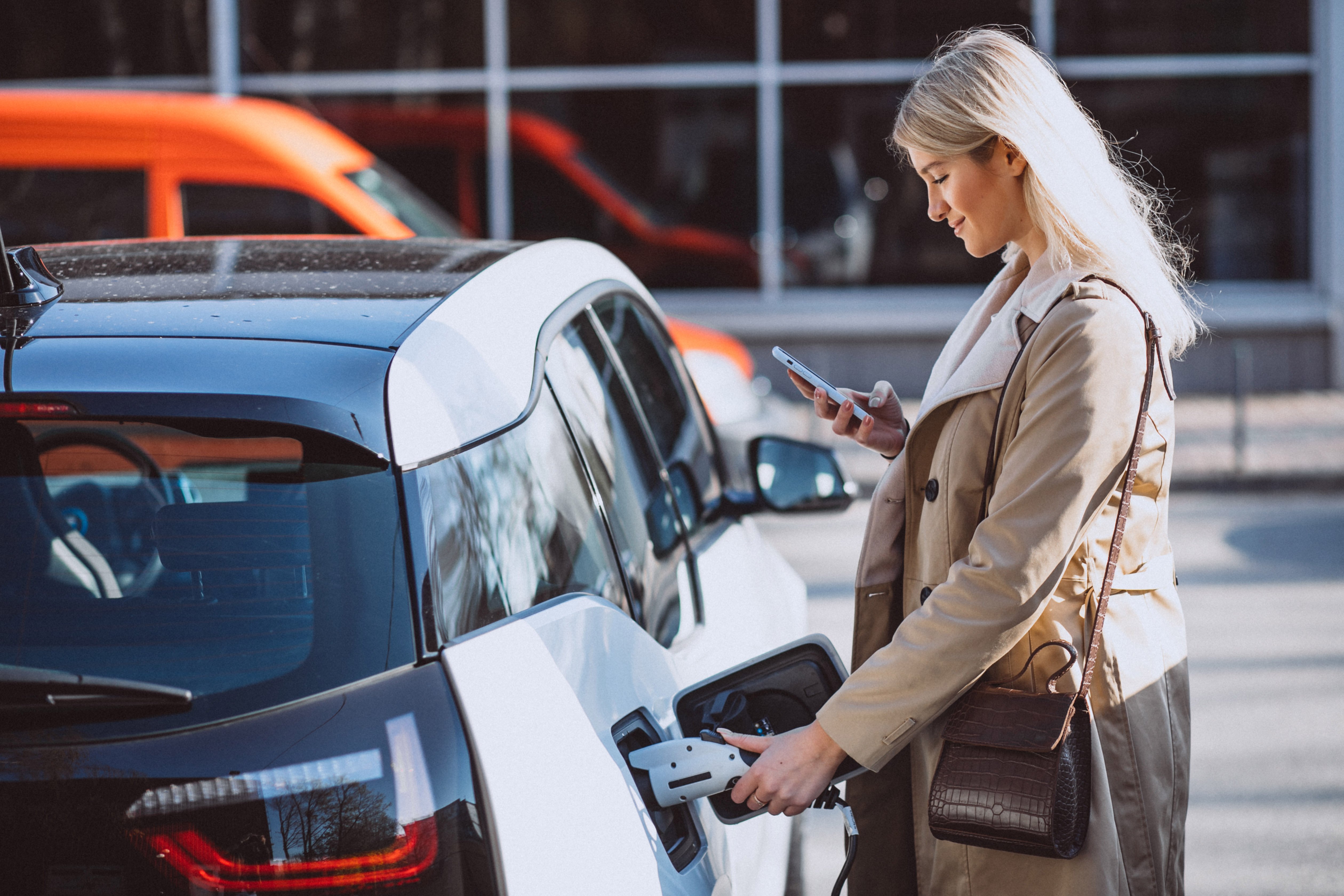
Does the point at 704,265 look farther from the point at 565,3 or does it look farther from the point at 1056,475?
the point at 1056,475

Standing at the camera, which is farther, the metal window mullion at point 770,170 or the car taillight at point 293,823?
the metal window mullion at point 770,170

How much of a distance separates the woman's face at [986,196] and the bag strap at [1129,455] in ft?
0.52

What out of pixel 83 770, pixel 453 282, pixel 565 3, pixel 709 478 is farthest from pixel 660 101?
pixel 83 770

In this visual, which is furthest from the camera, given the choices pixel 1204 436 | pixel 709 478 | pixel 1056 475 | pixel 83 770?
pixel 1204 436

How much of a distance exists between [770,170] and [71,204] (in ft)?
22.7

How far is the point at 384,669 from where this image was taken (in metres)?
1.43

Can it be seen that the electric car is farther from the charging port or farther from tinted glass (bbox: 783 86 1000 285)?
tinted glass (bbox: 783 86 1000 285)

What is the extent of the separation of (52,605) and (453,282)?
759mm

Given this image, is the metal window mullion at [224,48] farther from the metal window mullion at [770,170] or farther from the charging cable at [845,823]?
the charging cable at [845,823]

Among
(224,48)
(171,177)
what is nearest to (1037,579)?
(171,177)

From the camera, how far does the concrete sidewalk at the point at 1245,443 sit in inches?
347

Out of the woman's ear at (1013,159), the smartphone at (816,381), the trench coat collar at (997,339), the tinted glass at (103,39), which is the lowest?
the smartphone at (816,381)

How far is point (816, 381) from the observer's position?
2.27 metres

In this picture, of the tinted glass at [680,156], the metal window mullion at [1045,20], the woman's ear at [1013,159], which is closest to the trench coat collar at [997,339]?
the woman's ear at [1013,159]
